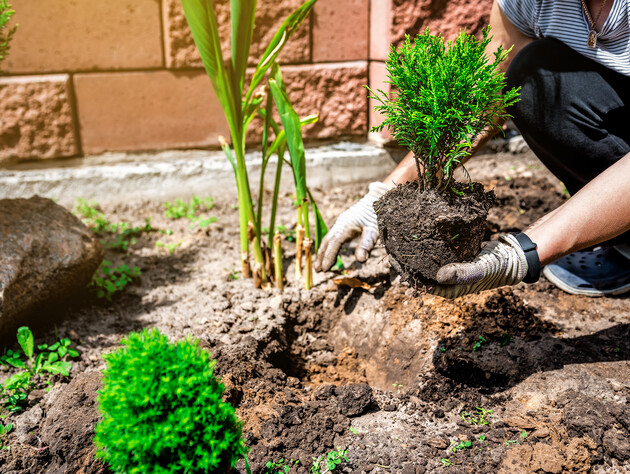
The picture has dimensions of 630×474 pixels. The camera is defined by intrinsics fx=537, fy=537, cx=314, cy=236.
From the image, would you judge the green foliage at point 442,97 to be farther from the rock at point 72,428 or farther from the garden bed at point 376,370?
the rock at point 72,428

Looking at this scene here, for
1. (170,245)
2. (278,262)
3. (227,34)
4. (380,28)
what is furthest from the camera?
(380,28)

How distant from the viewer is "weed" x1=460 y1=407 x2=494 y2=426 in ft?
5.24

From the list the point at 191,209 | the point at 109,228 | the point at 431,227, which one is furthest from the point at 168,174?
the point at 431,227

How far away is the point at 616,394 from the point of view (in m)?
1.65

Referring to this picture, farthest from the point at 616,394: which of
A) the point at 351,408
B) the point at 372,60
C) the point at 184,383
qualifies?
the point at 372,60

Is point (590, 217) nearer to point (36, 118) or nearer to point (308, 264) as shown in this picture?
point (308, 264)

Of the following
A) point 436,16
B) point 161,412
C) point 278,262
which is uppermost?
point 436,16

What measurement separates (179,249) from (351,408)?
149cm

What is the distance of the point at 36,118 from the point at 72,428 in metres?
2.12

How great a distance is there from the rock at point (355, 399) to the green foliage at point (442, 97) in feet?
2.27

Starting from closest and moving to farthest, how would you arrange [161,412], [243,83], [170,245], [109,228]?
[161,412]
[243,83]
[170,245]
[109,228]

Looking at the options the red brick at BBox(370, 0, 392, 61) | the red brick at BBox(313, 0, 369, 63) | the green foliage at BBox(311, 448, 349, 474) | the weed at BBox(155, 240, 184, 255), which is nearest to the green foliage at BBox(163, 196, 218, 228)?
the weed at BBox(155, 240, 184, 255)

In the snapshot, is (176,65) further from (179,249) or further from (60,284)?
(60,284)

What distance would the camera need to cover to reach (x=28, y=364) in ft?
6.12
